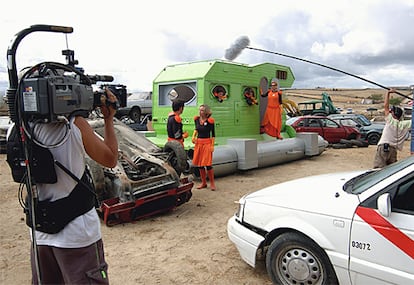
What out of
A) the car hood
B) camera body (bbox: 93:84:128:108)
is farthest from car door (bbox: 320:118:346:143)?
camera body (bbox: 93:84:128:108)

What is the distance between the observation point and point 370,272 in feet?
8.95

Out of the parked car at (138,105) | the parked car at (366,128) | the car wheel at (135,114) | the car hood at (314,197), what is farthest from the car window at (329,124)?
the car hood at (314,197)

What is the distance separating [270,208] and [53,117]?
2242 millimetres

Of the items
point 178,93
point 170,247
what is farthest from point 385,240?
point 178,93

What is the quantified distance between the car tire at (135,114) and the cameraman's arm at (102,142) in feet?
→ 57.1

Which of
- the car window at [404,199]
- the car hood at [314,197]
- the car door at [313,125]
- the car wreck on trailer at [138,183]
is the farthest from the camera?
the car door at [313,125]

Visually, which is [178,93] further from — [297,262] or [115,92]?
[115,92]

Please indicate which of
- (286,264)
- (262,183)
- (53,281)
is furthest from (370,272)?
(262,183)

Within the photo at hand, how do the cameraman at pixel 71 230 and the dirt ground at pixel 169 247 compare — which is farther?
the dirt ground at pixel 169 247

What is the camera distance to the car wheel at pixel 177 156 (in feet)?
22.0

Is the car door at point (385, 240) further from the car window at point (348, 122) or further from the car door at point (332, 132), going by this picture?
the car window at point (348, 122)

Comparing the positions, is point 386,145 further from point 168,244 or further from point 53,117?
point 53,117

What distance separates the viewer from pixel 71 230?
191 centimetres

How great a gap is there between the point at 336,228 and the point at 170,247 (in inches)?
92.7
